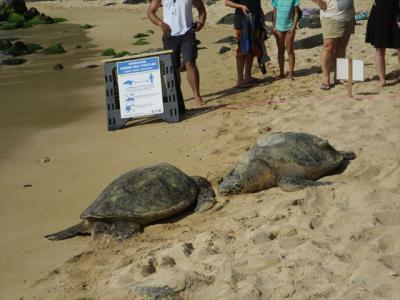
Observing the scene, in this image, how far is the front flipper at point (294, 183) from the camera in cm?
477

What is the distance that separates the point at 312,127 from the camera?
6352 millimetres

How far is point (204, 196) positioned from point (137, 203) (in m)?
0.63

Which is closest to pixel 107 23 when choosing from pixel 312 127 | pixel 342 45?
pixel 342 45

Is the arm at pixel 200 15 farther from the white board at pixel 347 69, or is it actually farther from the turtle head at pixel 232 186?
the turtle head at pixel 232 186

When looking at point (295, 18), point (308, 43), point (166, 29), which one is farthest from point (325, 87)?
point (308, 43)

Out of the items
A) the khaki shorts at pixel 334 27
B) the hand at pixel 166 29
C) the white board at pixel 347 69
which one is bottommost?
the white board at pixel 347 69

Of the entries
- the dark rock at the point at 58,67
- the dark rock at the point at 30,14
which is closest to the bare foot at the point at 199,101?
the dark rock at the point at 58,67

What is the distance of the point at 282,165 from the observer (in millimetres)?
4965

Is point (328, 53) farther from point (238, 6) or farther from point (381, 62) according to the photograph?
point (238, 6)

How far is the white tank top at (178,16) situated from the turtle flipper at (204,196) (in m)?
3.07

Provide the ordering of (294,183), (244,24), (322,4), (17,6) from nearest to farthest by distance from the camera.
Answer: (294,183) < (322,4) < (244,24) < (17,6)

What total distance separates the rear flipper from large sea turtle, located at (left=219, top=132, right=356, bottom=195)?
47.6 inches

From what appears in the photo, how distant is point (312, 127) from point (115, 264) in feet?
9.87

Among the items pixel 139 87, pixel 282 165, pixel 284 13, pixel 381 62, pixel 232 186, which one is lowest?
pixel 232 186
